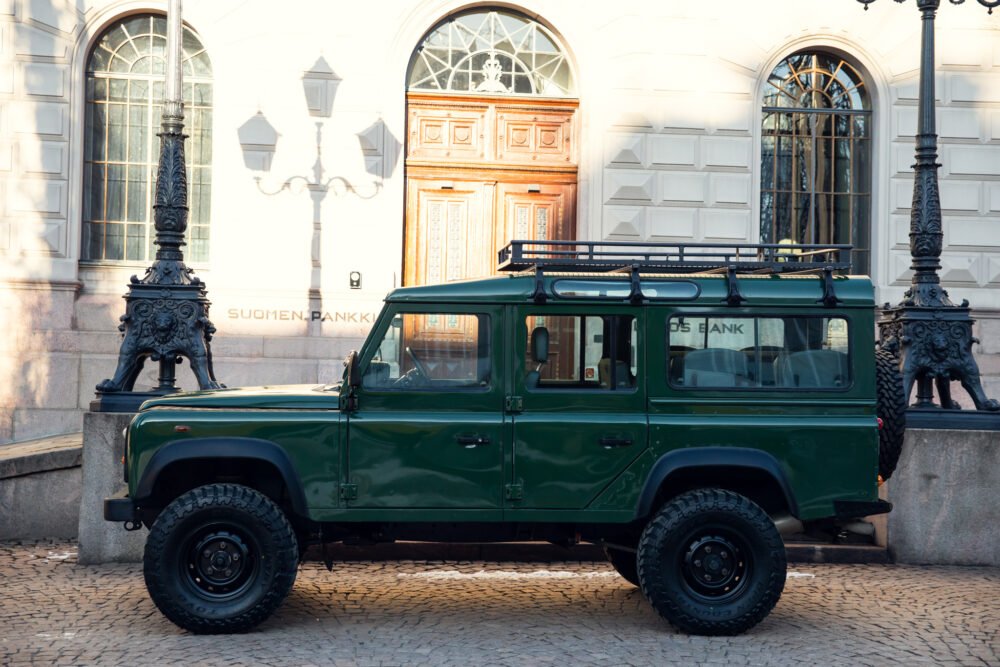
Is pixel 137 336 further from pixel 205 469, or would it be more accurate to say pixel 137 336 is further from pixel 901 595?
pixel 901 595

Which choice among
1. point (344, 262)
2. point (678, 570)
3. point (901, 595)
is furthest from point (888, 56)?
point (678, 570)

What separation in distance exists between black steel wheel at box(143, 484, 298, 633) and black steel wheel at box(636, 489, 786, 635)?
88.6 inches

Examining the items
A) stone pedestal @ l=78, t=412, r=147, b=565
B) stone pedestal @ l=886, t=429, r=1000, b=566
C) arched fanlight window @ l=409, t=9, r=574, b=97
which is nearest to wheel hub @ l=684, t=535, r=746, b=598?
stone pedestal @ l=886, t=429, r=1000, b=566

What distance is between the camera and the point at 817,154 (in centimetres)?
1556

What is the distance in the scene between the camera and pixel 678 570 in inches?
277

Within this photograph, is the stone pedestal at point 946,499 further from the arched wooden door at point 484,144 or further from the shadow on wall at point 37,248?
the shadow on wall at point 37,248

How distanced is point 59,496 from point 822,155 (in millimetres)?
10682

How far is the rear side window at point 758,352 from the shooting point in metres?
7.31

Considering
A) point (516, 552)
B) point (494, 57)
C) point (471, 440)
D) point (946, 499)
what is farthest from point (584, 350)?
point (494, 57)

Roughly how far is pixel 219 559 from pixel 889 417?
4380mm

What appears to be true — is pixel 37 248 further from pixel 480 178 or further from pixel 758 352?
pixel 758 352

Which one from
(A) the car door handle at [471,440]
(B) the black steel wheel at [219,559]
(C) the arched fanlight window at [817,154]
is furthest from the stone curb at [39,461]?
(C) the arched fanlight window at [817,154]

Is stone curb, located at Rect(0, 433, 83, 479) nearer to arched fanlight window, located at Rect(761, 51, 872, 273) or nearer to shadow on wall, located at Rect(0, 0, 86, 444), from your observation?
shadow on wall, located at Rect(0, 0, 86, 444)

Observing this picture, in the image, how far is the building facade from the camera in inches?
560
